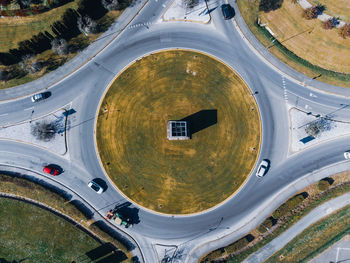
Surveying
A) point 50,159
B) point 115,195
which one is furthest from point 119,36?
point 115,195

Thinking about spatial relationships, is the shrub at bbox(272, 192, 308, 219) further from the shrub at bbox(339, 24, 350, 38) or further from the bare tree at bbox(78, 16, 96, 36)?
the bare tree at bbox(78, 16, 96, 36)

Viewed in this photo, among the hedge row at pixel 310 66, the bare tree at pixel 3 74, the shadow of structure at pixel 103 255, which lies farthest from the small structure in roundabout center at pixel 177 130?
the bare tree at pixel 3 74

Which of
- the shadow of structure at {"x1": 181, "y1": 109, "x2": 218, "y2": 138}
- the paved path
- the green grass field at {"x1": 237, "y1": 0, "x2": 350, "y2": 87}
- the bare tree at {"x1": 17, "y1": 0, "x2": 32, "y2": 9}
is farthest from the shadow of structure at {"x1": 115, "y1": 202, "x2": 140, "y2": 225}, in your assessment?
the bare tree at {"x1": 17, "y1": 0, "x2": 32, "y2": 9}

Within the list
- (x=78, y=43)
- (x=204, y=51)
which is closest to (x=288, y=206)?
(x=204, y=51)

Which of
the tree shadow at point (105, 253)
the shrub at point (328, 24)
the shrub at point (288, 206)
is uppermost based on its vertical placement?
the shrub at point (328, 24)

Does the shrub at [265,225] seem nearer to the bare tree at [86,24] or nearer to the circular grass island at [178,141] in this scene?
the circular grass island at [178,141]

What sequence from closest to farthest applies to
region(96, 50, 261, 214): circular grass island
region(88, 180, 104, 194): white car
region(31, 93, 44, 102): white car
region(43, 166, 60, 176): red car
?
region(43, 166, 60, 176): red car → region(88, 180, 104, 194): white car → region(96, 50, 261, 214): circular grass island → region(31, 93, 44, 102): white car
